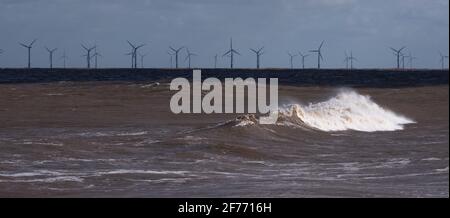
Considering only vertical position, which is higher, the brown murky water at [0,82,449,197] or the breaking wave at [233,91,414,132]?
the breaking wave at [233,91,414,132]

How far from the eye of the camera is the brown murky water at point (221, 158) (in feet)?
56.3

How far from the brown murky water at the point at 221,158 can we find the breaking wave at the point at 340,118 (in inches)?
7.2

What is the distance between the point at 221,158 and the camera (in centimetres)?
2423

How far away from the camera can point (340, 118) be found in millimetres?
42656

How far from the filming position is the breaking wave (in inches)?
1459

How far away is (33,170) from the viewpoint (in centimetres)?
2072

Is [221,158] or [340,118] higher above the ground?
[340,118]

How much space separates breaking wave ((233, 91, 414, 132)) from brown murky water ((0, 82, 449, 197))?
18 centimetres

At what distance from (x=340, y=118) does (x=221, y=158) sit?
1933 centimetres

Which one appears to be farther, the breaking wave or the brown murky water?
the breaking wave

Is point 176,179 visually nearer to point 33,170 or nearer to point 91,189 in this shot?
point 91,189

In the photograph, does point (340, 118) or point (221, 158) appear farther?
point (340, 118)
